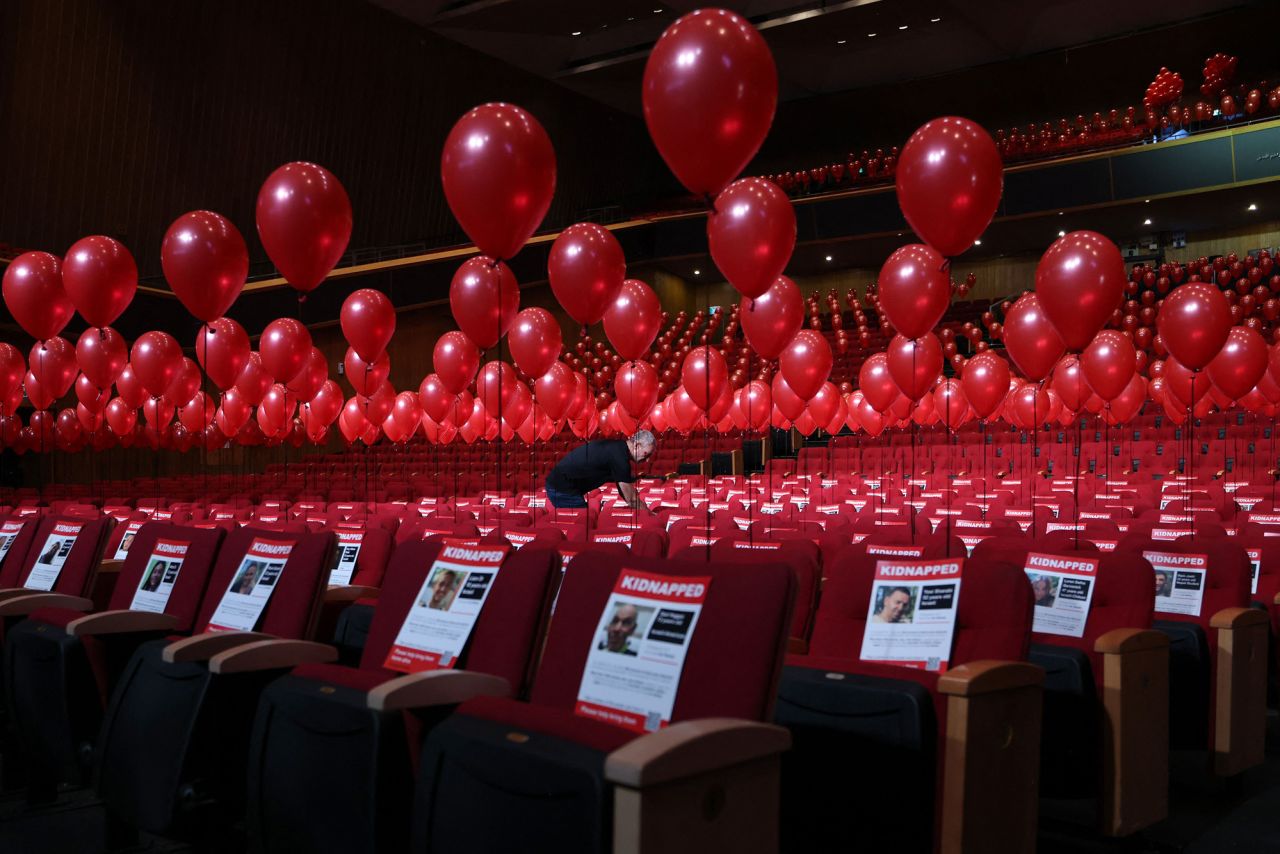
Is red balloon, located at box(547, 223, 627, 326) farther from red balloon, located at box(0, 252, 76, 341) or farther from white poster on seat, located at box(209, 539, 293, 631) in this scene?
red balloon, located at box(0, 252, 76, 341)

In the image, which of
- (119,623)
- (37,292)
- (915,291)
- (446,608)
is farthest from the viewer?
(37,292)

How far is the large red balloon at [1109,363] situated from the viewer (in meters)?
8.02

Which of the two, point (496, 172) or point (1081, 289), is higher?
point (496, 172)

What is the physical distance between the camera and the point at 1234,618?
3.27 meters

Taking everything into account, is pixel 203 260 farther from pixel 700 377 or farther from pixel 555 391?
pixel 700 377

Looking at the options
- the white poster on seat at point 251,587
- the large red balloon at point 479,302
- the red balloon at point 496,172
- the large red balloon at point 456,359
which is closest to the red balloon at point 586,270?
the large red balloon at point 479,302

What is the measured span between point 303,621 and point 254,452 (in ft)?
61.3

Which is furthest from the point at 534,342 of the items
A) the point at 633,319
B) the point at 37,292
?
the point at 37,292

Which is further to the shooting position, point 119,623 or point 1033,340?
point 1033,340

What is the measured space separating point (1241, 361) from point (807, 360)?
3299 mm

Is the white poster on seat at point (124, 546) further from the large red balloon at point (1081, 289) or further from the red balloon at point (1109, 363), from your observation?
the red balloon at point (1109, 363)

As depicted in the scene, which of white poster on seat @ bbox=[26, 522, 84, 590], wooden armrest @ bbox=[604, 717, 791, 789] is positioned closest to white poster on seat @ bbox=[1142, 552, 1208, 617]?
wooden armrest @ bbox=[604, 717, 791, 789]

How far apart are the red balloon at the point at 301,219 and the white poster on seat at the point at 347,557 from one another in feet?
3.99

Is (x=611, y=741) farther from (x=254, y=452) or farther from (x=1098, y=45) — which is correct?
(x=1098, y=45)
